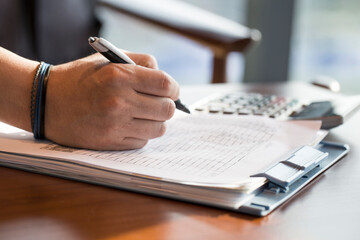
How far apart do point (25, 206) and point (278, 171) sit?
266 mm

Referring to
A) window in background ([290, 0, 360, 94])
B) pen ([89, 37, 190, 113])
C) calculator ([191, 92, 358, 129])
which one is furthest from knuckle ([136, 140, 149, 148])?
window in background ([290, 0, 360, 94])

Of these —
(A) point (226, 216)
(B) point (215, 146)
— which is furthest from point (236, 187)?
(B) point (215, 146)

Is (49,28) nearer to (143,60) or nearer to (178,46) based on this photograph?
(143,60)

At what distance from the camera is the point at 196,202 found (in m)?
0.46

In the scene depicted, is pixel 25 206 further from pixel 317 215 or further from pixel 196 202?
pixel 317 215

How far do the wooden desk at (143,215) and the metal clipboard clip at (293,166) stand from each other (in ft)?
0.07

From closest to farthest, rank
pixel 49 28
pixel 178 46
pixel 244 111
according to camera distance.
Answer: pixel 244 111, pixel 49 28, pixel 178 46

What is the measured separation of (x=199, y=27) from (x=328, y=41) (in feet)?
3.99

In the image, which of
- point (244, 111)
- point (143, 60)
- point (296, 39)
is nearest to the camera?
point (143, 60)

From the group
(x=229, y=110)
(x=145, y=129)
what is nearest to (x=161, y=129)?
(x=145, y=129)

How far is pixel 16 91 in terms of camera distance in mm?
617

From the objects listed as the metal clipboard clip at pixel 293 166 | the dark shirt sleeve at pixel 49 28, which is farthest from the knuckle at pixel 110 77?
the dark shirt sleeve at pixel 49 28

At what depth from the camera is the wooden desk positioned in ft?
1.32

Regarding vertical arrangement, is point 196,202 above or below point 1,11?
below
